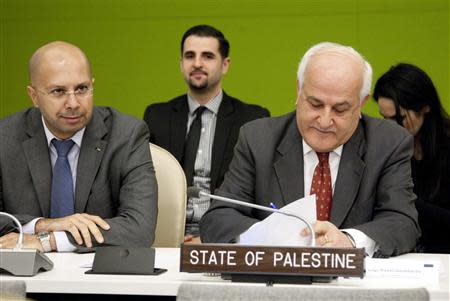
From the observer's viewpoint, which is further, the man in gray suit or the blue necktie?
the blue necktie

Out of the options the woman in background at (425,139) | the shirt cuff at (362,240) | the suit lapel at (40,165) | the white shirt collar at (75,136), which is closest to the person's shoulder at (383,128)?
the shirt cuff at (362,240)

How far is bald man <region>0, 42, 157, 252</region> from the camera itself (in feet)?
11.5

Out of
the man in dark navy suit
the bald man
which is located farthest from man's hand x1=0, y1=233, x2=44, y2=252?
the man in dark navy suit

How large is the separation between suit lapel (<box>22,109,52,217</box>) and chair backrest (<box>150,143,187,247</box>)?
41cm

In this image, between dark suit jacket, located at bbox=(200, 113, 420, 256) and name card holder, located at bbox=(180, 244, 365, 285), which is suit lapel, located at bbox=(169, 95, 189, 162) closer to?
dark suit jacket, located at bbox=(200, 113, 420, 256)

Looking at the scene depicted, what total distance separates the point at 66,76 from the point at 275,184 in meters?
0.87

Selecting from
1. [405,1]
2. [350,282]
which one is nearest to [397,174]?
[350,282]

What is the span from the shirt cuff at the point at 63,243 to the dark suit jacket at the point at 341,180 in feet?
1.46

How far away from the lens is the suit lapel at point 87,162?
352 cm

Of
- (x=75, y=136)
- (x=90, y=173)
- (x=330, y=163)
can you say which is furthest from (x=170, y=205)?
(x=330, y=163)

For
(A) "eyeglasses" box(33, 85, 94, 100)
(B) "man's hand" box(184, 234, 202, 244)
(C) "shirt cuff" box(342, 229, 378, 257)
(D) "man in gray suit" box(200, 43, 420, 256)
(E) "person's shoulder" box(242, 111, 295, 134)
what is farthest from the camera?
(B) "man's hand" box(184, 234, 202, 244)

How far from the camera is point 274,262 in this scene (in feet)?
8.07

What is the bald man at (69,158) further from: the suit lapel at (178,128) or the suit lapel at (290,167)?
the suit lapel at (178,128)

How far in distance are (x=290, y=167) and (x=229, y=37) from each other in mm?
3489
